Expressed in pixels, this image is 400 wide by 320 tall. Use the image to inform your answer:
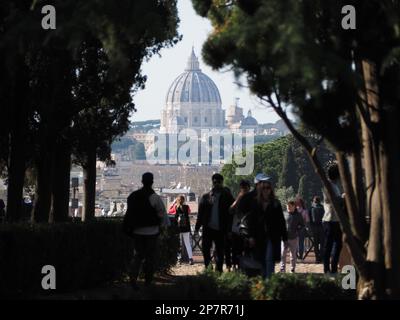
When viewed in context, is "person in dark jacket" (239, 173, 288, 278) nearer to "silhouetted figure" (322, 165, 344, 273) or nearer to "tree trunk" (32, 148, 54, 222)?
"silhouetted figure" (322, 165, 344, 273)

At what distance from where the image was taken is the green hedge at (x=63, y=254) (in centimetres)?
1348

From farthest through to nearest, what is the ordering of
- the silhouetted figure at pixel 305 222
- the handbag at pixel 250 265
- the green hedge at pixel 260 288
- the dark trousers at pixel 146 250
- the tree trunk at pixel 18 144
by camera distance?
the silhouetted figure at pixel 305 222, the tree trunk at pixel 18 144, the dark trousers at pixel 146 250, the handbag at pixel 250 265, the green hedge at pixel 260 288

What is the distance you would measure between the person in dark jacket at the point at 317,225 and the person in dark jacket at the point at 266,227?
9.38 m

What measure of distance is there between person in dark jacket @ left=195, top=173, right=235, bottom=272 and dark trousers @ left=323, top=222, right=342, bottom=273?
205 cm

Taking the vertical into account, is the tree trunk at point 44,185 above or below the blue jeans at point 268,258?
above

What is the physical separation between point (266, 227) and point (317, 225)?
9887mm

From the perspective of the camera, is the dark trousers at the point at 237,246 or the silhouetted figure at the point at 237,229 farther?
the dark trousers at the point at 237,246

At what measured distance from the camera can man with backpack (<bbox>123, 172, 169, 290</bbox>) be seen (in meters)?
14.0

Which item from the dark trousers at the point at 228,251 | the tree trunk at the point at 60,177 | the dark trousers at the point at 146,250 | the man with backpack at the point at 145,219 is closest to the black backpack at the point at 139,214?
the man with backpack at the point at 145,219

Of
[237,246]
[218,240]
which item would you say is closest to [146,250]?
[237,246]

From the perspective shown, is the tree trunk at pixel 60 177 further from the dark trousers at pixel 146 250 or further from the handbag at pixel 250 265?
the handbag at pixel 250 265

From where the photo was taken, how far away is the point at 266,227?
1356cm
